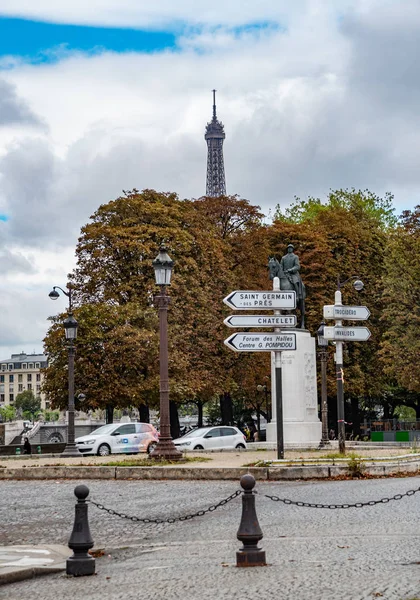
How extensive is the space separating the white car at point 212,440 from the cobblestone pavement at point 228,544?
17.8 meters

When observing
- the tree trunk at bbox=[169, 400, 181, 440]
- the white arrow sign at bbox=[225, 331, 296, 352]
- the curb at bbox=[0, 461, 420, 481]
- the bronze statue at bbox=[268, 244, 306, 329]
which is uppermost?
the bronze statue at bbox=[268, 244, 306, 329]

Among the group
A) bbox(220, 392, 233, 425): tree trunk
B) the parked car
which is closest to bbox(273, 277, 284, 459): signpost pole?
the parked car

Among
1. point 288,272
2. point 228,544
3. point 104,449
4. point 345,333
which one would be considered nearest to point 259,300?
point 345,333

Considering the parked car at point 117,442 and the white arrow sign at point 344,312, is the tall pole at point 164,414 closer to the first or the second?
the white arrow sign at point 344,312

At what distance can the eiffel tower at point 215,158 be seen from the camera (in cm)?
14356

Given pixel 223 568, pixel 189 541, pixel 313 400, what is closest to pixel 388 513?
pixel 189 541

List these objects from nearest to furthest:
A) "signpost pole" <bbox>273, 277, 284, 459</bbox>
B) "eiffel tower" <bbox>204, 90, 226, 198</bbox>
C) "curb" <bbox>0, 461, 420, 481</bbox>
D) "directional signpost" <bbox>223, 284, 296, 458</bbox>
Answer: "curb" <bbox>0, 461, 420, 481</bbox>, "directional signpost" <bbox>223, 284, 296, 458</bbox>, "signpost pole" <bbox>273, 277, 284, 459</bbox>, "eiffel tower" <bbox>204, 90, 226, 198</bbox>

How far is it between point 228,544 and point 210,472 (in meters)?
10.0

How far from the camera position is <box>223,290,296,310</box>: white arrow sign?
2258cm

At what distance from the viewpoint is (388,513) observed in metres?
14.3

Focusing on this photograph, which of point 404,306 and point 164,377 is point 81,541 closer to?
point 164,377

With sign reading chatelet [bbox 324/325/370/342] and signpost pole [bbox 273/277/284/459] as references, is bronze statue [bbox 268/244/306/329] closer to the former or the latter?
sign reading chatelet [bbox 324/325/370/342]

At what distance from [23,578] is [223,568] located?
215 cm

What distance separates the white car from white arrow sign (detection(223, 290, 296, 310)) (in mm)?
14586
